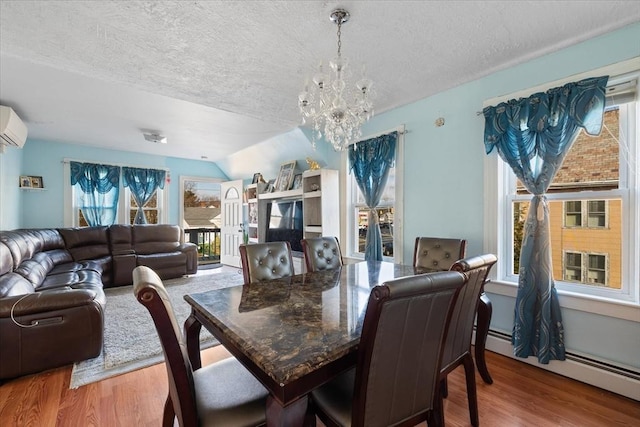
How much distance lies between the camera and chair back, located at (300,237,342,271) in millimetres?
2475

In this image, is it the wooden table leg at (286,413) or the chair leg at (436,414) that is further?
the chair leg at (436,414)

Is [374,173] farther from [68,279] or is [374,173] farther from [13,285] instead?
[68,279]

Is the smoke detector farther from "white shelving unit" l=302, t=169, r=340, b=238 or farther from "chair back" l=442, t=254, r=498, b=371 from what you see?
"chair back" l=442, t=254, r=498, b=371

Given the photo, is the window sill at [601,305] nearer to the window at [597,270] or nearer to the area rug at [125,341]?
the window at [597,270]

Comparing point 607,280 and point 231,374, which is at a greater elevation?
point 607,280

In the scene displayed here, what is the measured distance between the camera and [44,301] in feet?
6.78

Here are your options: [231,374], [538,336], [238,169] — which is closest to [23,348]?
[231,374]

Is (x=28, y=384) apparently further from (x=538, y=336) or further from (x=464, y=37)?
(x=464, y=37)

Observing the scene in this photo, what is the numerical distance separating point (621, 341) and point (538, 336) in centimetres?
45

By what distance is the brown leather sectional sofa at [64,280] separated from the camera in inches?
78.7

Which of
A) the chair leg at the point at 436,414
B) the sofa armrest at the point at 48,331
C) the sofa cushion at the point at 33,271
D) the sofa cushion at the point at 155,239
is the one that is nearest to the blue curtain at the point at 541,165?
the chair leg at the point at 436,414

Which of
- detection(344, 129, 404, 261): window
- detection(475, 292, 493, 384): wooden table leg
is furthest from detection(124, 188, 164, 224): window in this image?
detection(475, 292, 493, 384): wooden table leg

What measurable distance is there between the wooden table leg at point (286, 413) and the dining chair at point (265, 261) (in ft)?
3.86

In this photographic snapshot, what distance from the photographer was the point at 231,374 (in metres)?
1.26
